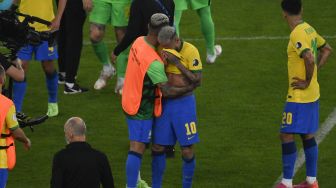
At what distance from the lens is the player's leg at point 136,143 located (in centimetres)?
1048

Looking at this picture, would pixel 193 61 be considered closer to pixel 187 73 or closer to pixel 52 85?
pixel 187 73

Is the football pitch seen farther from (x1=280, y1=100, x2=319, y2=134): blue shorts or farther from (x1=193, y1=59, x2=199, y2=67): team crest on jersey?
(x1=193, y1=59, x2=199, y2=67): team crest on jersey

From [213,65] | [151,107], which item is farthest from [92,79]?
[151,107]

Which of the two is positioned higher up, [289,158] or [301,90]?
[301,90]

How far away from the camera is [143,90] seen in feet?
33.9

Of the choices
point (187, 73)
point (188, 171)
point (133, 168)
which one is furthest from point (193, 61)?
point (133, 168)

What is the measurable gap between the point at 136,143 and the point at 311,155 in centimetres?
178

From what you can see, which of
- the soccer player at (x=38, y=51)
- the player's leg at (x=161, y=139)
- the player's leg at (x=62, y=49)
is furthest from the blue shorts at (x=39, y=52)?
the player's leg at (x=161, y=139)

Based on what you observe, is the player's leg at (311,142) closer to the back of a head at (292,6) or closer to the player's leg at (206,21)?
the back of a head at (292,6)

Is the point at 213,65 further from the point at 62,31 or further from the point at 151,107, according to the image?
the point at 151,107

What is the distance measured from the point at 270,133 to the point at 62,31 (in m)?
3.60

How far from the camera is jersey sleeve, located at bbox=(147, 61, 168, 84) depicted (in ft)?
33.4

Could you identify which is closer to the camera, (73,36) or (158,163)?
(158,163)

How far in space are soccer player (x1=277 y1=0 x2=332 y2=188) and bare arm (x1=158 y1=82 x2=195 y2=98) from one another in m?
1.09
